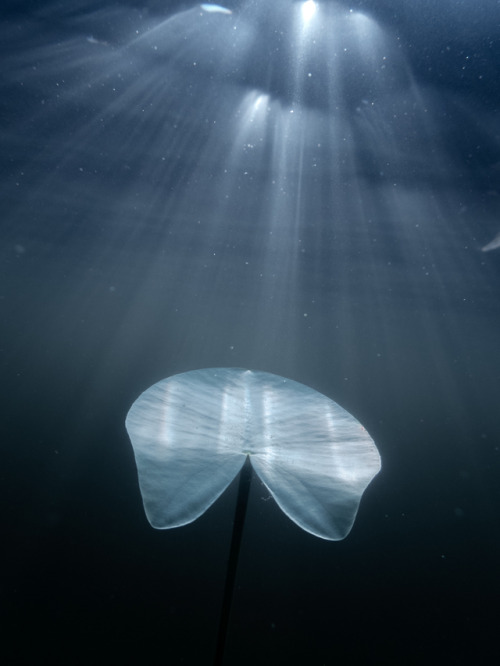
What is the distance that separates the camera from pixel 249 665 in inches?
176

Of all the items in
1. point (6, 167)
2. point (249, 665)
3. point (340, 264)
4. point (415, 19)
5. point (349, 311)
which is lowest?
point (349, 311)

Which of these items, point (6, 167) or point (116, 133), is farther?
point (6, 167)

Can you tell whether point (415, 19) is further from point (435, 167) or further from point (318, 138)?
point (435, 167)

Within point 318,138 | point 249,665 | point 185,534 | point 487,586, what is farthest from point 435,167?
point 249,665

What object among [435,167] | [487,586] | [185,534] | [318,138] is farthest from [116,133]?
[487,586]

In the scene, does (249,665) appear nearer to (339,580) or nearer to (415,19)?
(339,580)

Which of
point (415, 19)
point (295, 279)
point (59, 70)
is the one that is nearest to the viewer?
point (415, 19)

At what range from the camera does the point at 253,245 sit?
1981 cm

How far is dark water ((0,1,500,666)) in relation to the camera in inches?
199

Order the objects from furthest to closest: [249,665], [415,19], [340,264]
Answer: [340,264]
[415,19]
[249,665]

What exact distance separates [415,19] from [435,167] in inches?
191

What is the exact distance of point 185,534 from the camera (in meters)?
6.45

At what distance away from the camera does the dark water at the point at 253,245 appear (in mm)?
5062

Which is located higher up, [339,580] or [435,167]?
[435,167]
